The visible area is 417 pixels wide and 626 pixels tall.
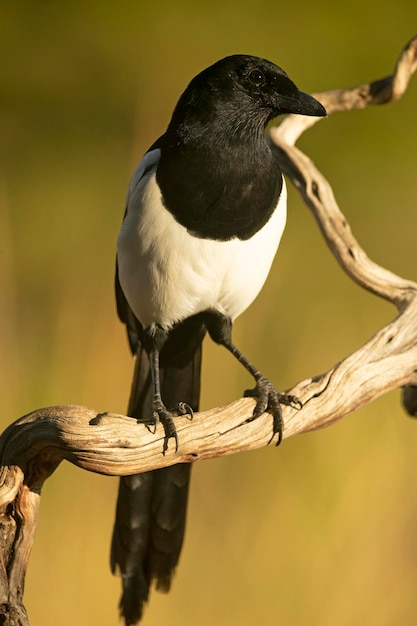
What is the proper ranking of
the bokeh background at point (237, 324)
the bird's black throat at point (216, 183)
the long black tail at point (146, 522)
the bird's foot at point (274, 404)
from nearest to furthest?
the bird's foot at point (274, 404), the bird's black throat at point (216, 183), the long black tail at point (146, 522), the bokeh background at point (237, 324)

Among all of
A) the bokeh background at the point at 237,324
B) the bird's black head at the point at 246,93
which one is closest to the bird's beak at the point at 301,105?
the bird's black head at the point at 246,93

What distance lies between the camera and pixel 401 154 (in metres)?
2.63

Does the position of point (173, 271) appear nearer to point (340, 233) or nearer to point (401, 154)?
point (340, 233)

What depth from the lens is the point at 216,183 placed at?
1.64 m

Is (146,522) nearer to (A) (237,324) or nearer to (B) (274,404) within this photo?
(B) (274,404)

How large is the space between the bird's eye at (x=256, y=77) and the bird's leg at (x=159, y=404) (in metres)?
0.50

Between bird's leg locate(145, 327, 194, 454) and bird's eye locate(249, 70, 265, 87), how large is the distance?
50cm

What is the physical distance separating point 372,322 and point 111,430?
3.82 feet

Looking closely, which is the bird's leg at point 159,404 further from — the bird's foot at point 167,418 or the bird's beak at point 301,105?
the bird's beak at point 301,105

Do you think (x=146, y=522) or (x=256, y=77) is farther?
(x=146, y=522)

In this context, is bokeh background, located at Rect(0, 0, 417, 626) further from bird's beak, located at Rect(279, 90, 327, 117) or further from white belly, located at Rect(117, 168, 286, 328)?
bird's beak, located at Rect(279, 90, 327, 117)

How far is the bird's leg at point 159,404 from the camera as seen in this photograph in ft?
4.68

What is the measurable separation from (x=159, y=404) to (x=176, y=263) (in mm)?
266

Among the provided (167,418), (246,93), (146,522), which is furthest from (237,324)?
(167,418)
